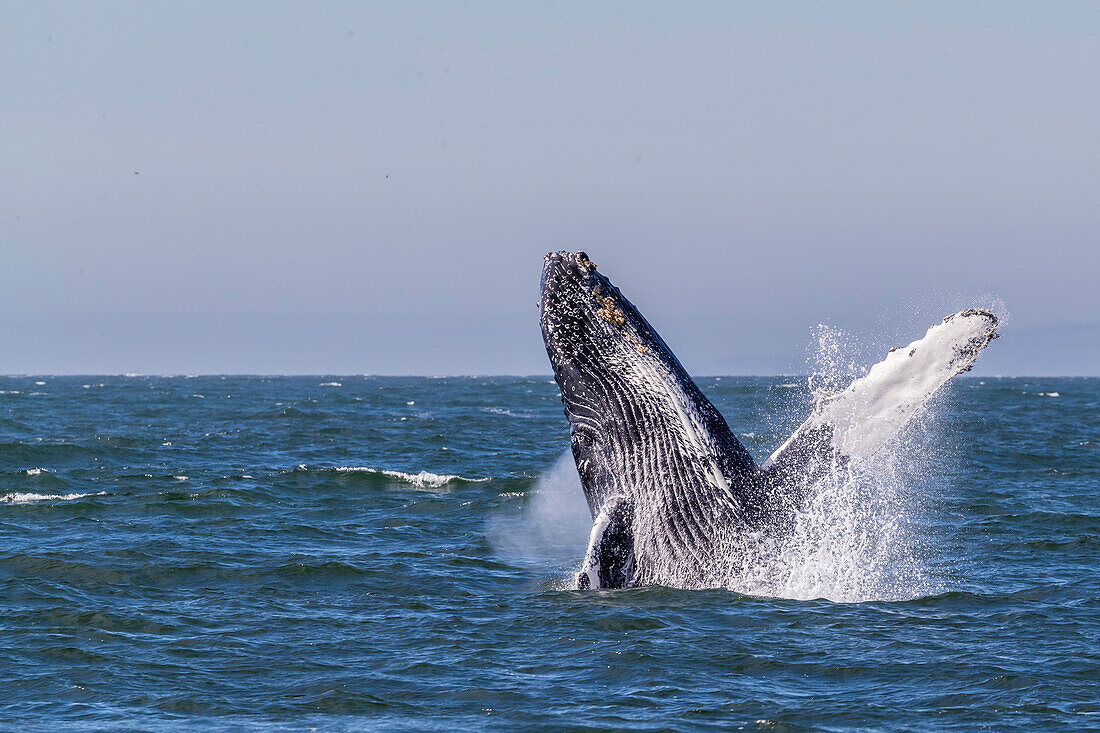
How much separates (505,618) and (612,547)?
113cm

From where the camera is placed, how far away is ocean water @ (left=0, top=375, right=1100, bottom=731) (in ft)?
25.3

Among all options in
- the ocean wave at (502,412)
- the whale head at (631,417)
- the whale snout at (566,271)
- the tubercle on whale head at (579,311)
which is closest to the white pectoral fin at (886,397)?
the whale head at (631,417)

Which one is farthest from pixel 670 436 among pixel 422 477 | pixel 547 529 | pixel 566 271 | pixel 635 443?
pixel 422 477

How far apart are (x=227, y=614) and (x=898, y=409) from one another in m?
5.84

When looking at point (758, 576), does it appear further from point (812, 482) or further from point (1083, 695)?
point (1083, 695)

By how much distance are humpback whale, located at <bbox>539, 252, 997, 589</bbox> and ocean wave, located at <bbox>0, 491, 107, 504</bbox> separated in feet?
36.3

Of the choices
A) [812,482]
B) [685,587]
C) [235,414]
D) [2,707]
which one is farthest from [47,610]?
[235,414]

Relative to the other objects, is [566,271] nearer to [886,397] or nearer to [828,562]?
[886,397]

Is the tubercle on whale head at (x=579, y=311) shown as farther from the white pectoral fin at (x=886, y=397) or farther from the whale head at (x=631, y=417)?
the white pectoral fin at (x=886, y=397)

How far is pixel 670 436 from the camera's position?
998 centimetres

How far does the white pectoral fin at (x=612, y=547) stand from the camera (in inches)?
387

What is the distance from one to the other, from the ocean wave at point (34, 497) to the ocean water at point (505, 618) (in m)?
0.15

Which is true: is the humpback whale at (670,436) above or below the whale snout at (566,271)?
below

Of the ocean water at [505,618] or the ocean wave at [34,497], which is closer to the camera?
the ocean water at [505,618]
